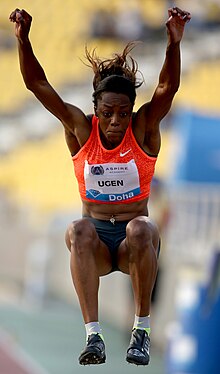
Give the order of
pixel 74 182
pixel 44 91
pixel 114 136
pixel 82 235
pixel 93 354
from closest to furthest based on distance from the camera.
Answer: pixel 93 354
pixel 114 136
pixel 82 235
pixel 44 91
pixel 74 182

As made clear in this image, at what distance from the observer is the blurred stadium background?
39.2 ft

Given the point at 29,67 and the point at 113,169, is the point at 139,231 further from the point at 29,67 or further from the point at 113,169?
the point at 29,67

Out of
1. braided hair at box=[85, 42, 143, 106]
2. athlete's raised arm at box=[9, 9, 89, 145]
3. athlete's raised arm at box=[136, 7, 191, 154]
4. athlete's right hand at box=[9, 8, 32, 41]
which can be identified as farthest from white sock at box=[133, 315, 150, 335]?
athlete's right hand at box=[9, 8, 32, 41]

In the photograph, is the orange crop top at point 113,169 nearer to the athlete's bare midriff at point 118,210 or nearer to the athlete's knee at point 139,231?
the athlete's bare midriff at point 118,210

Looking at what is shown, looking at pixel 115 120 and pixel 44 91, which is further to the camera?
pixel 44 91

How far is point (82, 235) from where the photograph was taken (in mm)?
5785

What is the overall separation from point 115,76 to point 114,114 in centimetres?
27

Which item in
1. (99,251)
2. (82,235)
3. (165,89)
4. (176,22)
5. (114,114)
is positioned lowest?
(99,251)

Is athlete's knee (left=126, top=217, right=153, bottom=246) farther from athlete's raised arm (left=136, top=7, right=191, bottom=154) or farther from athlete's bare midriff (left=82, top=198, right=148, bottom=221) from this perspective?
athlete's raised arm (left=136, top=7, right=191, bottom=154)

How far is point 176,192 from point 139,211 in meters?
6.11

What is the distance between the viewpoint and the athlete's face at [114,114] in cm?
566

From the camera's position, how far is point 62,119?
5953mm

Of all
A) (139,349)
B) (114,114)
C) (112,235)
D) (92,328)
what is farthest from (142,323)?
(114,114)

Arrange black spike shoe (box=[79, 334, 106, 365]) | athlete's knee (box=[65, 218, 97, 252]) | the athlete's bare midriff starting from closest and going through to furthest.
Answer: black spike shoe (box=[79, 334, 106, 365]) → athlete's knee (box=[65, 218, 97, 252]) → the athlete's bare midriff
